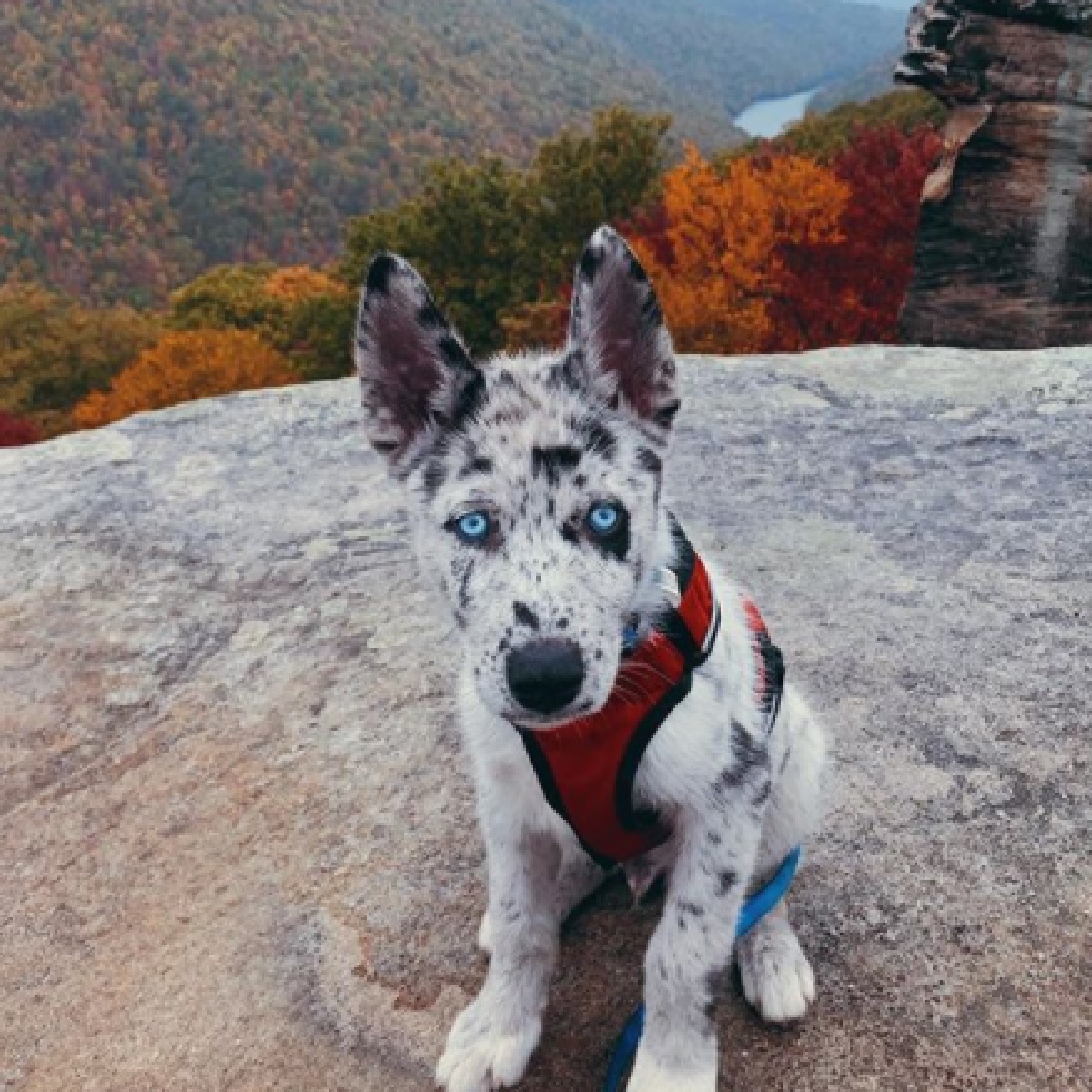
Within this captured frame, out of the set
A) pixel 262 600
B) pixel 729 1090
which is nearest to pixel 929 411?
Answer: pixel 262 600

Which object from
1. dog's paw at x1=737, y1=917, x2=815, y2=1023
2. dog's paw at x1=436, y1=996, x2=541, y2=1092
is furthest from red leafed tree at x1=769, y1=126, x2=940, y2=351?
dog's paw at x1=436, y1=996, x2=541, y2=1092

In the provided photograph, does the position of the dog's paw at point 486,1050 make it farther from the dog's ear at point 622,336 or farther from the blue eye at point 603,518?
the dog's ear at point 622,336

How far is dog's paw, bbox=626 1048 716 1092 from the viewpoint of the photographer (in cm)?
319

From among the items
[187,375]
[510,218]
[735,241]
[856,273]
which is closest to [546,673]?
[856,273]

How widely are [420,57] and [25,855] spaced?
178 metres

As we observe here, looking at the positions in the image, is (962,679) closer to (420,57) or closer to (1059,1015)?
(1059,1015)

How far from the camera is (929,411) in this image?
862cm

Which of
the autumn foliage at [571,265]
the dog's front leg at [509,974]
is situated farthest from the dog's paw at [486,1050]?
the autumn foliage at [571,265]

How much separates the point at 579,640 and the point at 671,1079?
143 centimetres

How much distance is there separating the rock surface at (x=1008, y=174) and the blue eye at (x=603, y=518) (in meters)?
16.6

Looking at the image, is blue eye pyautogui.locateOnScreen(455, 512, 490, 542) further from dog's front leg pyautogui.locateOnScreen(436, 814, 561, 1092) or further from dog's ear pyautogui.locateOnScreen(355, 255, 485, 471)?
dog's front leg pyautogui.locateOnScreen(436, 814, 561, 1092)

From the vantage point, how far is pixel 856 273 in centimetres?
2684

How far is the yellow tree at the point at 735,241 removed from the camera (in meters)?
26.2

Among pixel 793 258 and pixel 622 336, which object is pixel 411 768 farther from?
pixel 793 258
